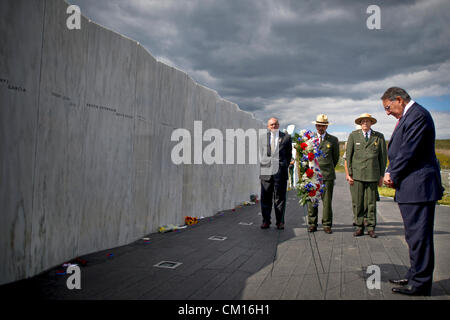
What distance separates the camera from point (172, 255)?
4711mm

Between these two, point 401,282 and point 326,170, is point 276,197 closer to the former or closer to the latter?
point 326,170

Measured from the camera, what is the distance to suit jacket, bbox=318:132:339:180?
6.69 metres

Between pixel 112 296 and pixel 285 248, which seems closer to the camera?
pixel 112 296

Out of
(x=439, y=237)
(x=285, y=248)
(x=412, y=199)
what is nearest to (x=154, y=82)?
(x=285, y=248)

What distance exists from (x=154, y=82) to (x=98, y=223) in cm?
276

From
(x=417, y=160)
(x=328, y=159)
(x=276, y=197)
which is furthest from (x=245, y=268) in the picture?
(x=328, y=159)

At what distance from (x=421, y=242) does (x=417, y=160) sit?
0.87 m

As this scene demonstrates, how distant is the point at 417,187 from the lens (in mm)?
3506

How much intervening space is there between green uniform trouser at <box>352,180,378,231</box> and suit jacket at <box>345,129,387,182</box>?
16 centimetres

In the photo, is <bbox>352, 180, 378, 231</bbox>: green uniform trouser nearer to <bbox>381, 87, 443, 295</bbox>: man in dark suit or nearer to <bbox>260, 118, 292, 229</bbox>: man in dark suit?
<bbox>260, 118, 292, 229</bbox>: man in dark suit

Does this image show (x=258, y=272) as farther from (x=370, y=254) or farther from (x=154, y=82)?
(x=154, y=82)

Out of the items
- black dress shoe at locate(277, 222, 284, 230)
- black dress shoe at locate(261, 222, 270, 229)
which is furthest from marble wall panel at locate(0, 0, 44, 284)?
black dress shoe at locate(277, 222, 284, 230)
